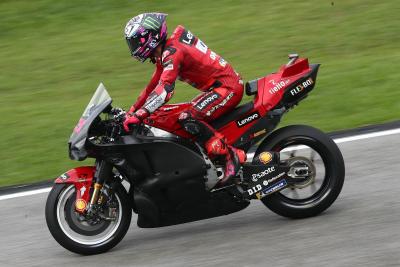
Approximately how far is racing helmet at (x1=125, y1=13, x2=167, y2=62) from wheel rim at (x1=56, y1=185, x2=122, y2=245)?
3.91ft

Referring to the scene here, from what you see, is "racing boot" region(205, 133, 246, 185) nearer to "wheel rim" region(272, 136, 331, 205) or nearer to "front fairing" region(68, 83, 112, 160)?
"wheel rim" region(272, 136, 331, 205)

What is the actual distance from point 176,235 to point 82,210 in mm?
873

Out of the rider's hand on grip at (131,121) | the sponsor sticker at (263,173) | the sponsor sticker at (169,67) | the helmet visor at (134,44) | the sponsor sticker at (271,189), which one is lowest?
the sponsor sticker at (271,189)

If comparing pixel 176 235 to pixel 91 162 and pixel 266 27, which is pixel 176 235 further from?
pixel 266 27

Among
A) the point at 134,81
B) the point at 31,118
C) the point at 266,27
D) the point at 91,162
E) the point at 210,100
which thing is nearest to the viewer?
the point at 210,100

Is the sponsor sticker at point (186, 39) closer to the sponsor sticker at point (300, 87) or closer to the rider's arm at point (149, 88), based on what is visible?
the rider's arm at point (149, 88)

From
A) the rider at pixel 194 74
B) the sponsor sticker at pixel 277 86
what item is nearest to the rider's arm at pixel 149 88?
the rider at pixel 194 74

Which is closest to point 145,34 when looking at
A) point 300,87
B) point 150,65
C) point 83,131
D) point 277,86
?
point 83,131

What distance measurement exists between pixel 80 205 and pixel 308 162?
1.90 meters

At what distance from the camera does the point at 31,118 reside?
11016mm

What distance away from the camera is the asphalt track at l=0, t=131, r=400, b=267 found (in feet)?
20.5

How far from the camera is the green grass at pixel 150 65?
10102 mm

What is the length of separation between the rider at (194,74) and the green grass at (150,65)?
2.72 m

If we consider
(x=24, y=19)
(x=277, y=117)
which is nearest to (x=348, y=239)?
(x=277, y=117)
